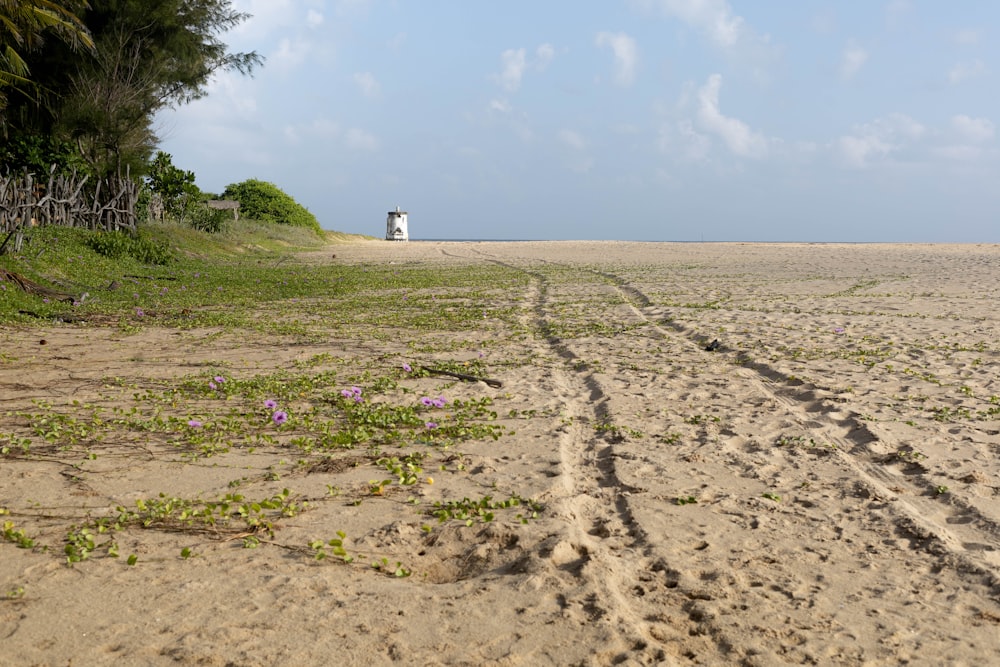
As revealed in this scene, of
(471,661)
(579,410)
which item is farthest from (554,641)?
(579,410)

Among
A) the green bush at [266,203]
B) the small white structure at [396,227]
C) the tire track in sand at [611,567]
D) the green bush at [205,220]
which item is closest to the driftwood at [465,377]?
the tire track in sand at [611,567]

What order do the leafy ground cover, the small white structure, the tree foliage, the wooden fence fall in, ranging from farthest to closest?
the small white structure, the tree foliage, the wooden fence, the leafy ground cover

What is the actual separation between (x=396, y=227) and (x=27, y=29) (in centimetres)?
4921

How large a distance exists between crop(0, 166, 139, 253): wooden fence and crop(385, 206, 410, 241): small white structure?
43126 millimetres

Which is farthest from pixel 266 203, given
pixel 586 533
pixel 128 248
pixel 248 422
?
pixel 586 533

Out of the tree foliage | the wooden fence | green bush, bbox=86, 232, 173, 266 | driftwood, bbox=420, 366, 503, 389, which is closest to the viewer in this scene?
driftwood, bbox=420, 366, 503, 389

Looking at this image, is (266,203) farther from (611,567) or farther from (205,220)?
(611,567)

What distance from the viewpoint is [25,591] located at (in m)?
2.63

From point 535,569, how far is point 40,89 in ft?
62.9

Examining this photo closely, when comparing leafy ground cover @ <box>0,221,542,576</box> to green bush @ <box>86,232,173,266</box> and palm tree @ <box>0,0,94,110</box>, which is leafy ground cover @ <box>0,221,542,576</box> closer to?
green bush @ <box>86,232,173,266</box>

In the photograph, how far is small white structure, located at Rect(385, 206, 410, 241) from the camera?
211ft

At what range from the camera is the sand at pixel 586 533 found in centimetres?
242

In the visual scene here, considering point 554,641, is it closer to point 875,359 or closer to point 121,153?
point 875,359

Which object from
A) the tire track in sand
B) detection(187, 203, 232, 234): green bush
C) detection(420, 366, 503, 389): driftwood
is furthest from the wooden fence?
the tire track in sand
